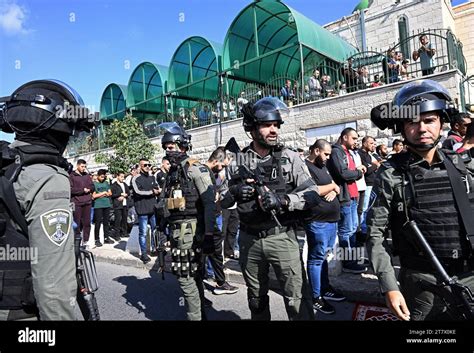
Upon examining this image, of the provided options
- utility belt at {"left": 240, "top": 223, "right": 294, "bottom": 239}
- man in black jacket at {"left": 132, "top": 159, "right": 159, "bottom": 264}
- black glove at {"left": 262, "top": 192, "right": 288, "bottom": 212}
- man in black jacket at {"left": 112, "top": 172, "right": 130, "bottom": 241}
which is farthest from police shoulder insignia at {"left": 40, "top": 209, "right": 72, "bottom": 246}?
man in black jacket at {"left": 112, "top": 172, "right": 130, "bottom": 241}

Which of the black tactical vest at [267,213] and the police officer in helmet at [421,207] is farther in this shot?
the black tactical vest at [267,213]

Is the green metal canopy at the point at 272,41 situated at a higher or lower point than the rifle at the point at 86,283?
higher

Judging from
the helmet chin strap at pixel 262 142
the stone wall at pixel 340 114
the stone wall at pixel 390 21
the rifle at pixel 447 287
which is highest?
the stone wall at pixel 390 21

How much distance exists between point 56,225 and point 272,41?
519 inches

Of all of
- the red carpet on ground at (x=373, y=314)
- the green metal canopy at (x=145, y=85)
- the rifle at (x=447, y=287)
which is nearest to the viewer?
the rifle at (x=447, y=287)

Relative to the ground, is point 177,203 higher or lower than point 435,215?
higher

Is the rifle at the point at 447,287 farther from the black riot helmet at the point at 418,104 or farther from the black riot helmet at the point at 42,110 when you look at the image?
the black riot helmet at the point at 42,110

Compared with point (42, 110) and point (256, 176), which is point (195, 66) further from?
point (42, 110)

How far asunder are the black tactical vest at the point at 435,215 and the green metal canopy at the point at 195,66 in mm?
12861

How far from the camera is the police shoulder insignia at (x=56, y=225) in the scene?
1478mm

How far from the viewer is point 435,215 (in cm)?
181

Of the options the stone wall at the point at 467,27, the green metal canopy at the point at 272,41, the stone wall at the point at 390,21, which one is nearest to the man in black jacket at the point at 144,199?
the green metal canopy at the point at 272,41

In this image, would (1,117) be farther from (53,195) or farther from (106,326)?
(106,326)

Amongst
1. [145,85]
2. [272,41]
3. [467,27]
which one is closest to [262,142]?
[272,41]
